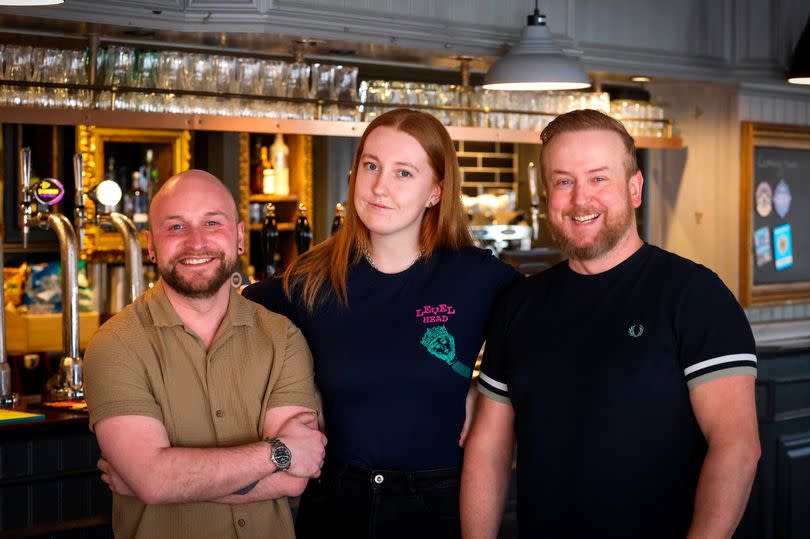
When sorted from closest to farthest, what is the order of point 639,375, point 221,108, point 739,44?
point 639,375, point 221,108, point 739,44

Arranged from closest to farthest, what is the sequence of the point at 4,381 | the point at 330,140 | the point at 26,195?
1. the point at 4,381
2. the point at 26,195
3. the point at 330,140

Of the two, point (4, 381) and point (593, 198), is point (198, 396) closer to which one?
point (593, 198)

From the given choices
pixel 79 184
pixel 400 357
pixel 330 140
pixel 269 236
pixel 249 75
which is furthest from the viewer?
pixel 330 140

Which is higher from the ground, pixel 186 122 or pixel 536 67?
pixel 536 67

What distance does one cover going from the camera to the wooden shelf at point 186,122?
4066mm

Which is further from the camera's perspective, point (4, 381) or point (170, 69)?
point (170, 69)

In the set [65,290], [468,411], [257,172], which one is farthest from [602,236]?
[257,172]

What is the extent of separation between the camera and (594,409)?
2.37m

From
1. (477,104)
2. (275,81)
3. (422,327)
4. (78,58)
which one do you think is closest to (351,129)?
(275,81)

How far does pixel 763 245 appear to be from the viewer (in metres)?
6.27

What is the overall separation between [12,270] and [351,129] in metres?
3.31

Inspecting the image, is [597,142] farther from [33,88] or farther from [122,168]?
[122,168]

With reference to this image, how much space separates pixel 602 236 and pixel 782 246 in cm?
430

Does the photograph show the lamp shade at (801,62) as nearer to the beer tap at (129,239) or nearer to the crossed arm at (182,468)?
the beer tap at (129,239)
